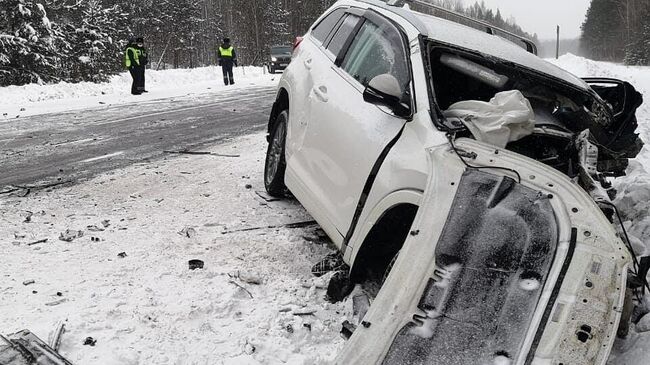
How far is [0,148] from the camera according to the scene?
736 cm

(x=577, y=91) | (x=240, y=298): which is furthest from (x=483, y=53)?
(x=240, y=298)

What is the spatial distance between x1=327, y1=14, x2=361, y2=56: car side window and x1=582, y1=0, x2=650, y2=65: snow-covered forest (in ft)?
200

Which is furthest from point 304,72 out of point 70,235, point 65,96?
point 65,96

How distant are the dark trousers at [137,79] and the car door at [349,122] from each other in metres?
13.5

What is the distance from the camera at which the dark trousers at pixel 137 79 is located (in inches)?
645

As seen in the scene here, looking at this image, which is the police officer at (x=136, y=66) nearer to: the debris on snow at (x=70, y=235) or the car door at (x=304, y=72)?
the car door at (x=304, y=72)

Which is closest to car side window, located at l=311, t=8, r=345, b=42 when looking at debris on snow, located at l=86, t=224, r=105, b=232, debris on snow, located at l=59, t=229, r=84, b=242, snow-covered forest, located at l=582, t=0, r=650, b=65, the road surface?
debris on snow, located at l=86, t=224, r=105, b=232

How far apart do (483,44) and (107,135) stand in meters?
6.59

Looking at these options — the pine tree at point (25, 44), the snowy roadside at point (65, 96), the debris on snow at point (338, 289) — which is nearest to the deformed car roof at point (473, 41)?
the debris on snow at point (338, 289)

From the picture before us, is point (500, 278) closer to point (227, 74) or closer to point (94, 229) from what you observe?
point (94, 229)

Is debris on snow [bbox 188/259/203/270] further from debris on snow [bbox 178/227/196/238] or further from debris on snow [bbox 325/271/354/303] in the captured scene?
debris on snow [bbox 325/271/354/303]

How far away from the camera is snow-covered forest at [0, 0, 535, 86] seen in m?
18.1

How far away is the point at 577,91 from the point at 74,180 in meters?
5.14

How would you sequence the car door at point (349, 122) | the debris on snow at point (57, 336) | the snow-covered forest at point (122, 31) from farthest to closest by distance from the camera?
the snow-covered forest at point (122, 31) < the car door at point (349, 122) < the debris on snow at point (57, 336)
